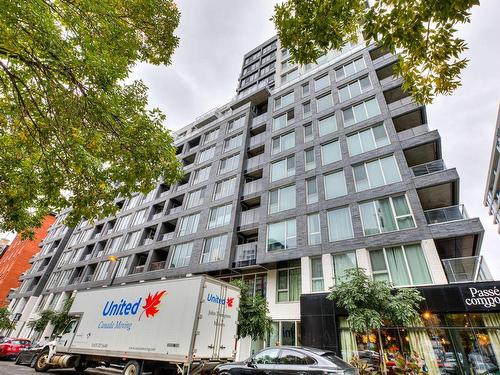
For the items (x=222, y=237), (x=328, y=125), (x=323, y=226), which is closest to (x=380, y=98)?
(x=328, y=125)

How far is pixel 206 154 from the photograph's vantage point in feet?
99.8

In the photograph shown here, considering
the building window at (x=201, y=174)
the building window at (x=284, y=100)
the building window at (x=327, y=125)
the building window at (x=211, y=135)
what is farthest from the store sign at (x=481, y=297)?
the building window at (x=211, y=135)

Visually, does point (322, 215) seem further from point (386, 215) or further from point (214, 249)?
point (214, 249)

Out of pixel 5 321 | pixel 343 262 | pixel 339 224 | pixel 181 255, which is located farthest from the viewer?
pixel 5 321

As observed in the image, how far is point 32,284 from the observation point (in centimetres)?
4175

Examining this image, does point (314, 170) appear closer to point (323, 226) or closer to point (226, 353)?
point (323, 226)

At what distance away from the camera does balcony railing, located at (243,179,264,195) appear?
74.6ft

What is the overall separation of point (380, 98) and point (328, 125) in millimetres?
4131

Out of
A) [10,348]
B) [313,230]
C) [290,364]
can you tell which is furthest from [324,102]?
[10,348]

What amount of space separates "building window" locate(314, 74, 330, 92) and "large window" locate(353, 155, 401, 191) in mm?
10098

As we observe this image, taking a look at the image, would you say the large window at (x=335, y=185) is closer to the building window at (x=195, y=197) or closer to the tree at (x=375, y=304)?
the tree at (x=375, y=304)

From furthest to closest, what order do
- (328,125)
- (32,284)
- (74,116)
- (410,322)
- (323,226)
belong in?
(32,284), (328,125), (323,226), (410,322), (74,116)

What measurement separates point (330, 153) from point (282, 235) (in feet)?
23.8

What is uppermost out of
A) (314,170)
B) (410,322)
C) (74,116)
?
(314,170)
